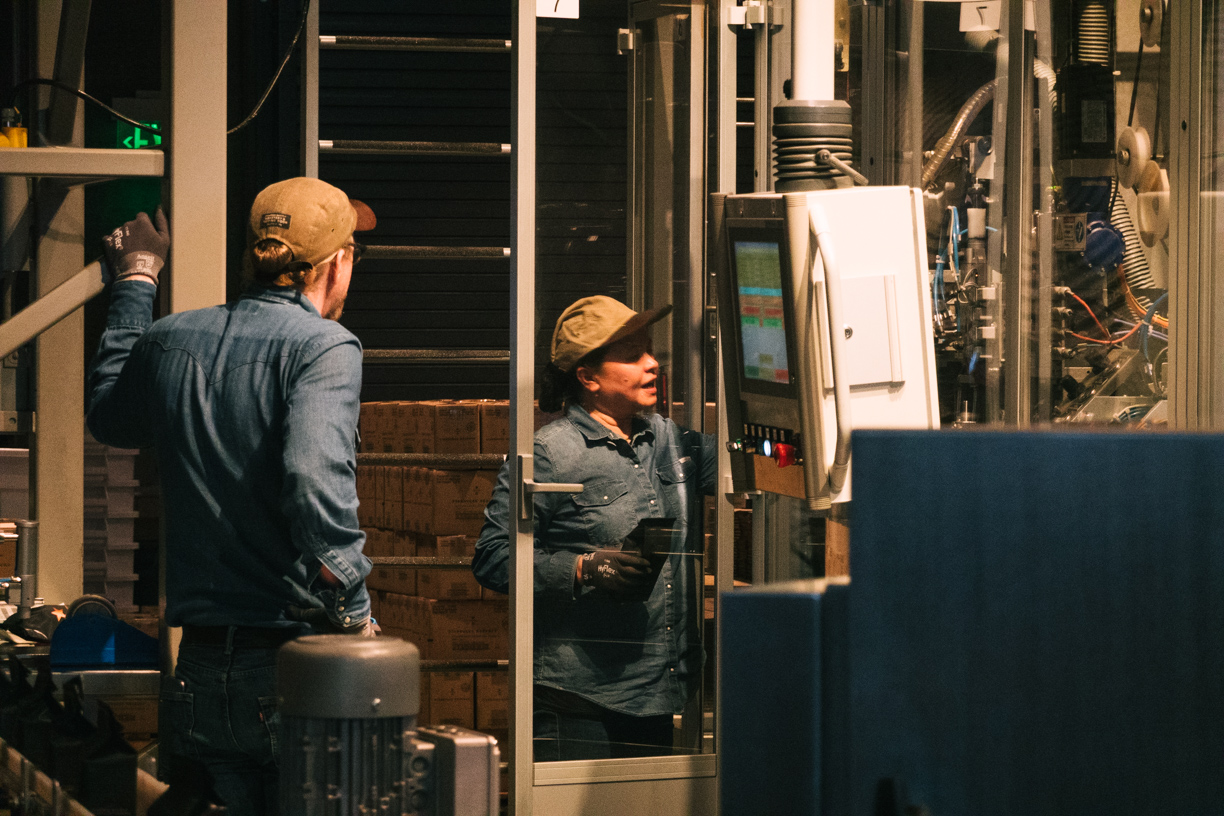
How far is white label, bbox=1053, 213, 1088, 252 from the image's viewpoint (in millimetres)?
3385

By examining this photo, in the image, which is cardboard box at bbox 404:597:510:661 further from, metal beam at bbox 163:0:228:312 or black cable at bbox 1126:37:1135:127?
black cable at bbox 1126:37:1135:127

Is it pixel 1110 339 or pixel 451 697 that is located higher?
pixel 1110 339

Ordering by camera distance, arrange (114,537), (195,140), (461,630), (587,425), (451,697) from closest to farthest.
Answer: (195,140) < (587,425) < (451,697) < (461,630) < (114,537)

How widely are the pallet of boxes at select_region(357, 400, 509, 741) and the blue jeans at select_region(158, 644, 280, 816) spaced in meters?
2.72

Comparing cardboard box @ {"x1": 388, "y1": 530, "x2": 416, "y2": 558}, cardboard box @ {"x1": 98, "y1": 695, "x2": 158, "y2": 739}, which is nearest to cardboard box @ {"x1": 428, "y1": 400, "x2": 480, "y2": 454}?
cardboard box @ {"x1": 388, "y1": 530, "x2": 416, "y2": 558}

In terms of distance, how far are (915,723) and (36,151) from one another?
2.26 meters

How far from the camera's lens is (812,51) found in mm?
2951

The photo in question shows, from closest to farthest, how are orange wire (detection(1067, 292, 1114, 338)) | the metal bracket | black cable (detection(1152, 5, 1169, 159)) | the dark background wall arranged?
black cable (detection(1152, 5, 1169, 159)) < orange wire (detection(1067, 292, 1114, 338)) < the metal bracket < the dark background wall

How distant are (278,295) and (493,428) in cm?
289

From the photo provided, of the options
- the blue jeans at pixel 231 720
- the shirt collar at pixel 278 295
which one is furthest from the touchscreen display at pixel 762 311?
the blue jeans at pixel 231 720

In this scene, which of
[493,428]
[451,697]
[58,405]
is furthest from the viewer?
[493,428]

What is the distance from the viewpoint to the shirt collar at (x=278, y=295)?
8.54 ft

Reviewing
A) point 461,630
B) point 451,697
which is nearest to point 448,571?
point 461,630

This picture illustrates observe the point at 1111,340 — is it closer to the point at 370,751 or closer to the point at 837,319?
the point at 837,319
